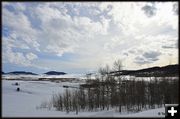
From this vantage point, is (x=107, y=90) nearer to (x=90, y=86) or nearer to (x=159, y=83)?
(x=90, y=86)

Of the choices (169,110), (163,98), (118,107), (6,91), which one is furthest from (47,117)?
(6,91)

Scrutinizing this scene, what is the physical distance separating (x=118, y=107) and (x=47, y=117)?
10.5 metres

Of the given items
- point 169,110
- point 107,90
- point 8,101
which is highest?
point 169,110

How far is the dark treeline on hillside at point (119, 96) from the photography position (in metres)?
31.1

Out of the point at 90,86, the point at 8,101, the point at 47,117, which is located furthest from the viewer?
the point at 8,101

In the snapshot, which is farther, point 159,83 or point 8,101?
point 8,101

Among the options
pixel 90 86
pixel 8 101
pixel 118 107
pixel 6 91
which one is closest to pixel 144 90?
pixel 118 107

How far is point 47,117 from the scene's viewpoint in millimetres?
22844

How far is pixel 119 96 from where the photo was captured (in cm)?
3128

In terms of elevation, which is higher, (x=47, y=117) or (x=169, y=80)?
(x=169, y=80)

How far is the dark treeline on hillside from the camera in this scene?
102 feet

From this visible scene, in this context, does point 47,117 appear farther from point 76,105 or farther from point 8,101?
point 8,101

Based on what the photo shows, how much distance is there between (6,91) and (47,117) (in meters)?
28.8

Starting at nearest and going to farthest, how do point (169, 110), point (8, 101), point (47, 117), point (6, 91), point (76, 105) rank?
1. point (169, 110)
2. point (47, 117)
3. point (76, 105)
4. point (8, 101)
5. point (6, 91)
